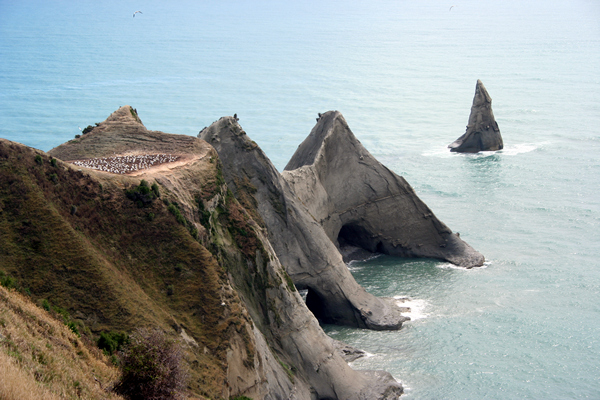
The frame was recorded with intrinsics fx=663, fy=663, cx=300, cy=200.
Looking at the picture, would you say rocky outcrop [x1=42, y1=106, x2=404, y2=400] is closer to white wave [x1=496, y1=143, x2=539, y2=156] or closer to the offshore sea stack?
the offshore sea stack

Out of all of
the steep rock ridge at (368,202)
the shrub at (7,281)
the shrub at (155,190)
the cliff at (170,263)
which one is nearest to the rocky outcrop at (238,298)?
the cliff at (170,263)

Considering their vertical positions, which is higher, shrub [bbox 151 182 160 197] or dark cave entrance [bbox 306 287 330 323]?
shrub [bbox 151 182 160 197]

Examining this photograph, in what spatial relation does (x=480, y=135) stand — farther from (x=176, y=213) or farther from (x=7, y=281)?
(x=7, y=281)

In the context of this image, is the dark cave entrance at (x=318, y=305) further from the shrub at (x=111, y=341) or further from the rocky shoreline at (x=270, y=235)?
the shrub at (x=111, y=341)

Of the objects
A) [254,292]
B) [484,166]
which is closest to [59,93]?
[484,166]

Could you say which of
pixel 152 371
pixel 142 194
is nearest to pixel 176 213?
pixel 142 194

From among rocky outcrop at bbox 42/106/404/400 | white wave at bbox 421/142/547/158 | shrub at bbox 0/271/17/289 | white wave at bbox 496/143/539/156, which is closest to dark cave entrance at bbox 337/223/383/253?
rocky outcrop at bbox 42/106/404/400

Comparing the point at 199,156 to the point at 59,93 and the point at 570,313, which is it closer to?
the point at 570,313
